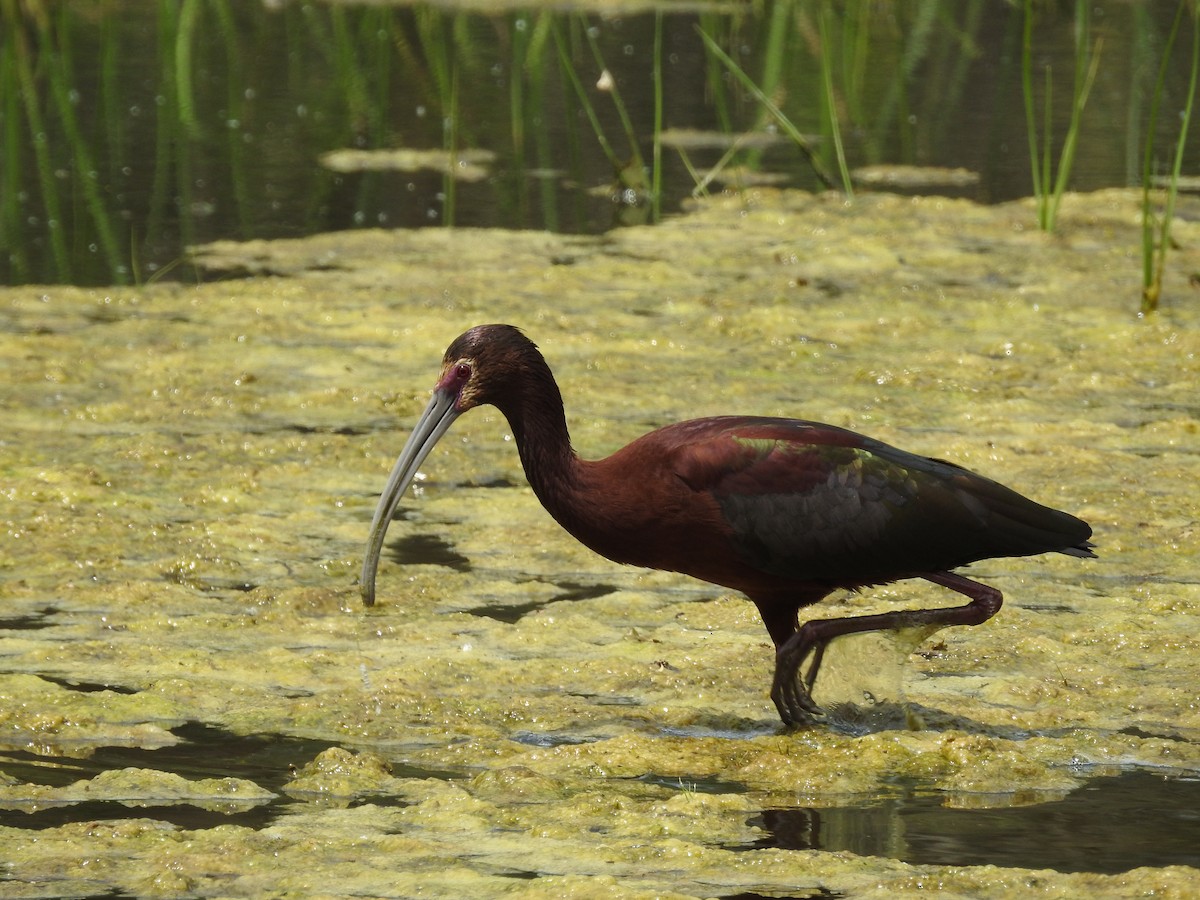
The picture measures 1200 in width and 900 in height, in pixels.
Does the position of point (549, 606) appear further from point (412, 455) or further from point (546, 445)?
point (546, 445)

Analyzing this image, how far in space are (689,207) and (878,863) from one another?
6.78 meters

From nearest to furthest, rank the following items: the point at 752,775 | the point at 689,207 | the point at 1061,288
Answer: the point at 752,775 → the point at 1061,288 → the point at 689,207

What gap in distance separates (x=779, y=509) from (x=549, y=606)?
3.41ft

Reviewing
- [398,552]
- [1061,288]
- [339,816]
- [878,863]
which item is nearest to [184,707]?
[339,816]

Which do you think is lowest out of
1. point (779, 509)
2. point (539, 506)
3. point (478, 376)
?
point (539, 506)

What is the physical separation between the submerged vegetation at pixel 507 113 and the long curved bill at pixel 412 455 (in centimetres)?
385

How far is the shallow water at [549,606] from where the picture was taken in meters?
3.76

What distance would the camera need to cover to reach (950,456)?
6.33 meters

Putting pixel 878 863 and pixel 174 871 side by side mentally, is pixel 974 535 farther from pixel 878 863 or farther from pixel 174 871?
pixel 174 871

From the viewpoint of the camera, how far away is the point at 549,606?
527 centimetres

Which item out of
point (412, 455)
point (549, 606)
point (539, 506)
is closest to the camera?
point (412, 455)

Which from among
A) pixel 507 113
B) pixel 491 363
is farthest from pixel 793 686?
pixel 507 113

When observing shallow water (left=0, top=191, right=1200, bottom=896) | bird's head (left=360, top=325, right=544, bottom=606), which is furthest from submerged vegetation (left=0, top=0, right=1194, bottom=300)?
bird's head (left=360, top=325, right=544, bottom=606)

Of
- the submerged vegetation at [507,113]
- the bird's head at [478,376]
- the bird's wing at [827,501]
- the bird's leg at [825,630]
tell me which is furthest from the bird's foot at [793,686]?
the submerged vegetation at [507,113]
